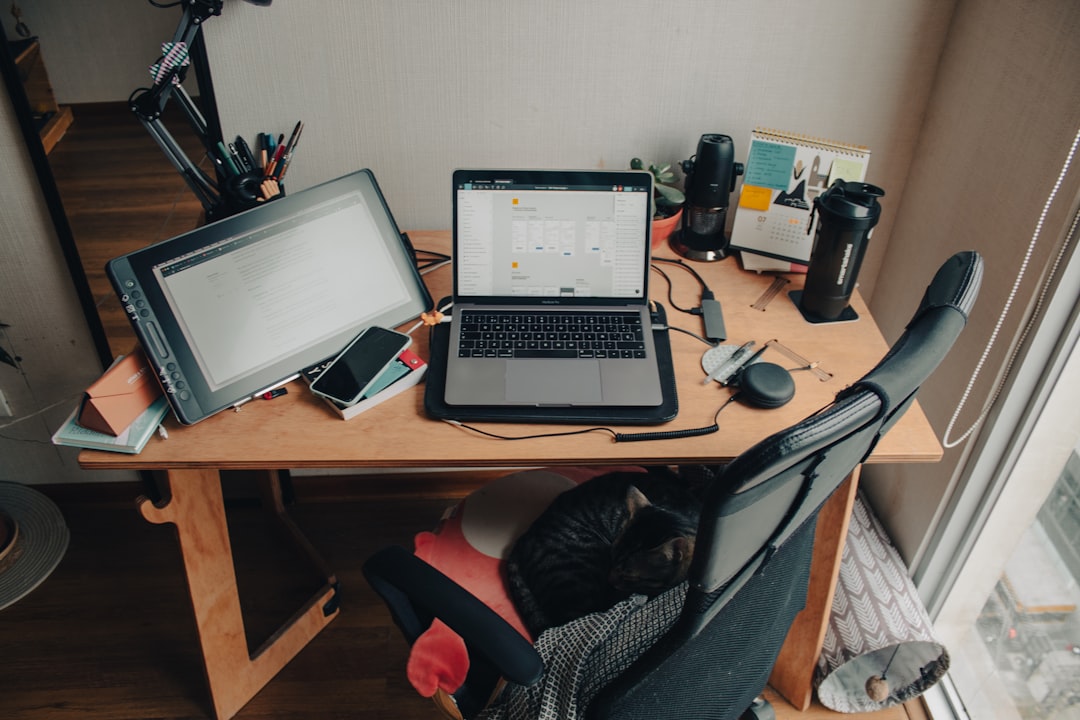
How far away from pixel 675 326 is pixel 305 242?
0.66 meters

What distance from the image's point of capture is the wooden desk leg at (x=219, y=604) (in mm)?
1365

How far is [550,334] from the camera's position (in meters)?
1.40

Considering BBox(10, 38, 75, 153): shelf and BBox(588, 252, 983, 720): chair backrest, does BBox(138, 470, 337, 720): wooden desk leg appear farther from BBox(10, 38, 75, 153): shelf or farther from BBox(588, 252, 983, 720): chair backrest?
BBox(588, 252, 983, 720): chair backrest

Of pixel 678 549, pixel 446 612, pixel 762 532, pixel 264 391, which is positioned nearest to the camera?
pixel 762 532

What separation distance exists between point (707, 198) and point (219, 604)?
1.21m

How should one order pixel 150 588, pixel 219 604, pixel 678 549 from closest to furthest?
pixel 678 549, pixel 219 604, pixel 150 588

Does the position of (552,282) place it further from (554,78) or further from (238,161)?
(238,161)

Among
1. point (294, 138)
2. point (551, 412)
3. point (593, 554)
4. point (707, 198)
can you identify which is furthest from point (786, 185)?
point (294, 138)

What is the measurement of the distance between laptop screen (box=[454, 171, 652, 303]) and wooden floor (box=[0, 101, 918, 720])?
1.84ft

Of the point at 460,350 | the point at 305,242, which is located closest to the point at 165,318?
the point at 305,242

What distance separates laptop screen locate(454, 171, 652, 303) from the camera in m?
1.38

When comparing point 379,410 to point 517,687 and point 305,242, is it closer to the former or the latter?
point 305,242

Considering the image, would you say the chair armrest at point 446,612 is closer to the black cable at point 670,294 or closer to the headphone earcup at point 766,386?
the headphone earcup at point 766,386

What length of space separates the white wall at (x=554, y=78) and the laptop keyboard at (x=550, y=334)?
43cm
